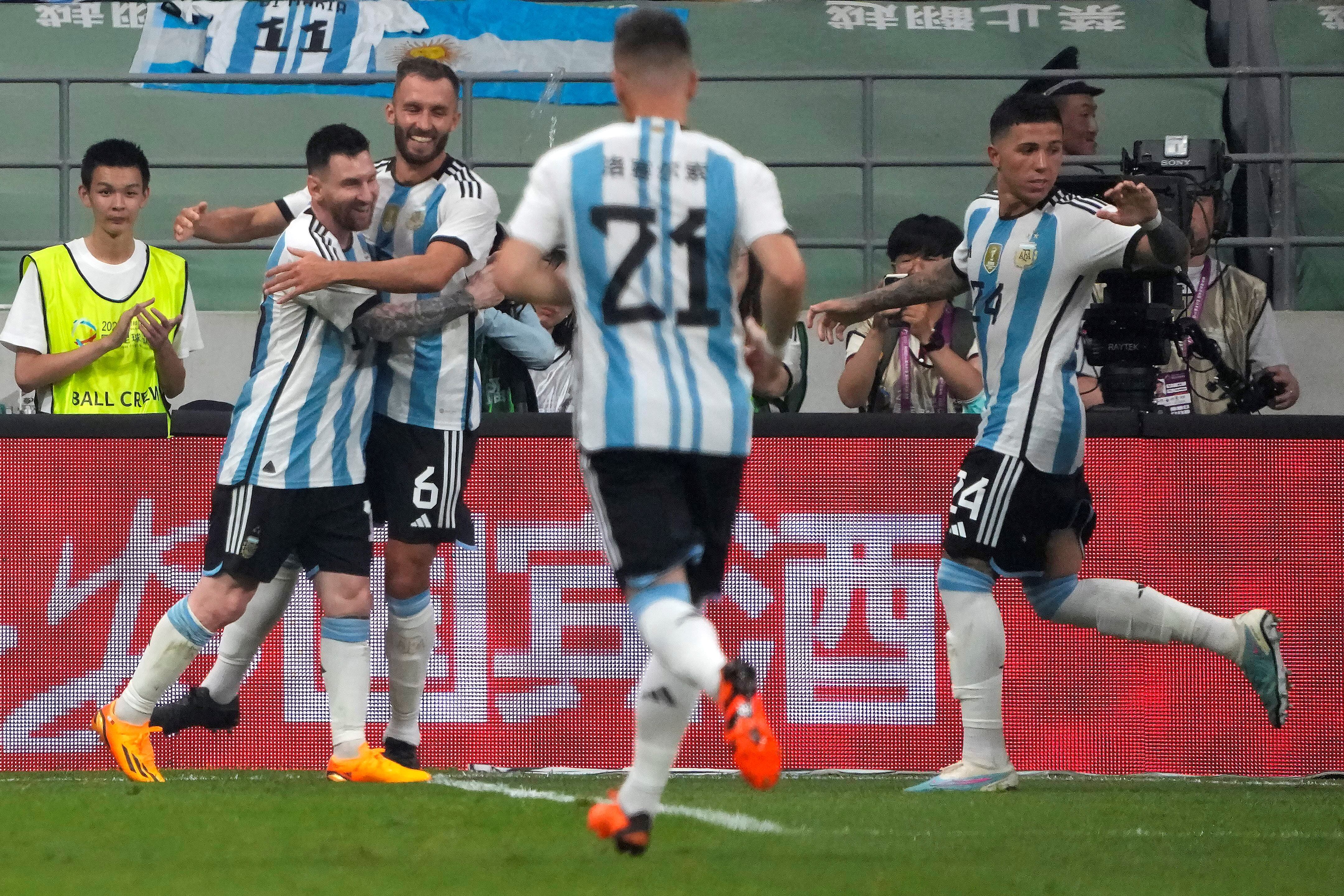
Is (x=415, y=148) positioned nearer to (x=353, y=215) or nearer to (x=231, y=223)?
(x=353, y=215)

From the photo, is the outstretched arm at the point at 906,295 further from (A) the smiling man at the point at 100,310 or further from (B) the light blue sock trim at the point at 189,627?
(A) the smiling man at the point at 100,310

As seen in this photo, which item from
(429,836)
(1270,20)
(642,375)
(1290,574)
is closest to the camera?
(642,375)

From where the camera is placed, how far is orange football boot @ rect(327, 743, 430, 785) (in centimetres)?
640

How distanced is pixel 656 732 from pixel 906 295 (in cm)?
264

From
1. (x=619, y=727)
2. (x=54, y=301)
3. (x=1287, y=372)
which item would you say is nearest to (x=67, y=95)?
(x=54, y=301)

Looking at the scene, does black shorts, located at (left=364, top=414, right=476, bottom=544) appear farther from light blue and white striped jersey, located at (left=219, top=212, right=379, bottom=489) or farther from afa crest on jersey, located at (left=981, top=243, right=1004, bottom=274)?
afa crest on jersey, located at (left=981, top=243, right=1004, bottom=274)

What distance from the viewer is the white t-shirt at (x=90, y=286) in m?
7.59

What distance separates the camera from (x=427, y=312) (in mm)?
6445

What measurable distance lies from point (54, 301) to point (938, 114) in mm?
5532

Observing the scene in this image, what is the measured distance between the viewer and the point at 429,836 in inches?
191

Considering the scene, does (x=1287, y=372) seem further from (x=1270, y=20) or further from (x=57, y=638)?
(x=57, y=638)

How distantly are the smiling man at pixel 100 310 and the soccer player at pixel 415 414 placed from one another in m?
1.01

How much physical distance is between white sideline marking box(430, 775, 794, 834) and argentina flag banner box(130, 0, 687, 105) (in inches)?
233

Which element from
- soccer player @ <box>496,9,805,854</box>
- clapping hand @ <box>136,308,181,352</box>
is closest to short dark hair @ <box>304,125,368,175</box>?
clapping hand @ <box>136,308,181,352</box>
